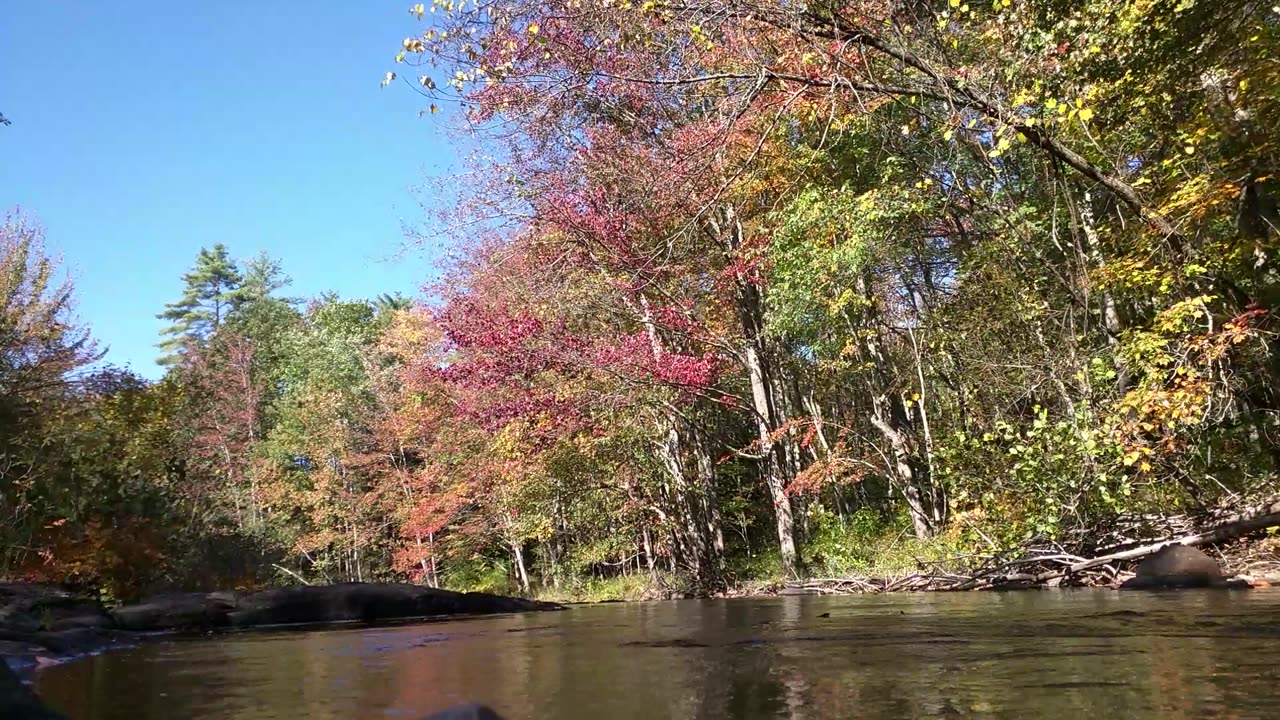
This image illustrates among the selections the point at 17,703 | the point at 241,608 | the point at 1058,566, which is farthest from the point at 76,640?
the point at 1058,566

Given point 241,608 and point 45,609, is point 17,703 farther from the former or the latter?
point 241,608

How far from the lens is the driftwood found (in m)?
8.23

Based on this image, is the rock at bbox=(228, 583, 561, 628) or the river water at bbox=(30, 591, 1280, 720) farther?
the rock at bbox=(228, 583, 561, 628)

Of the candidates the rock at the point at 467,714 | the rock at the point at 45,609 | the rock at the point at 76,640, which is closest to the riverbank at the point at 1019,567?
the rock at the point at 467,714

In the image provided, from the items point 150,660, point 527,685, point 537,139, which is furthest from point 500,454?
point 527,685

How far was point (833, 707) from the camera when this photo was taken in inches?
107

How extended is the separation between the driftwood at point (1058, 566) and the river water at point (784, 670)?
6.62ft

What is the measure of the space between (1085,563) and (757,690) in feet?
23.0

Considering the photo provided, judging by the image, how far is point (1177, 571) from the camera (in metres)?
7.77

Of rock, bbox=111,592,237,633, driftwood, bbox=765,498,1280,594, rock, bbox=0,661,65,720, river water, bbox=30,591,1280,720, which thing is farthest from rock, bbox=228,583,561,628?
rock, bbox=0,661,65,720

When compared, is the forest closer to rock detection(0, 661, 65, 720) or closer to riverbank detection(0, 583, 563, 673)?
riverbank detection(0, 583, 563, 673)

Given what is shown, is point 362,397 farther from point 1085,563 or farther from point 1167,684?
point 1167,684

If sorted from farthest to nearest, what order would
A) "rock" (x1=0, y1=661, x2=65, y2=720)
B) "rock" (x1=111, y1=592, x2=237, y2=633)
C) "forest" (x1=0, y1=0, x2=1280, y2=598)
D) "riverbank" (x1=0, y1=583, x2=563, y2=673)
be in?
1. "rock" (x1=111, y1=592, x2=237, y2=633)
2. "riverbank" (x1=0, y1=583, x2=563, y2=673)
3. "forest" (x1=0, y1=0, x2=1280, y2=598)
4. "rock" (x1=0, y1=661, x2=65, y2=720)

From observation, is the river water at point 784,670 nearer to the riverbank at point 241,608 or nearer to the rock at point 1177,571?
the rock at point 1177,571
